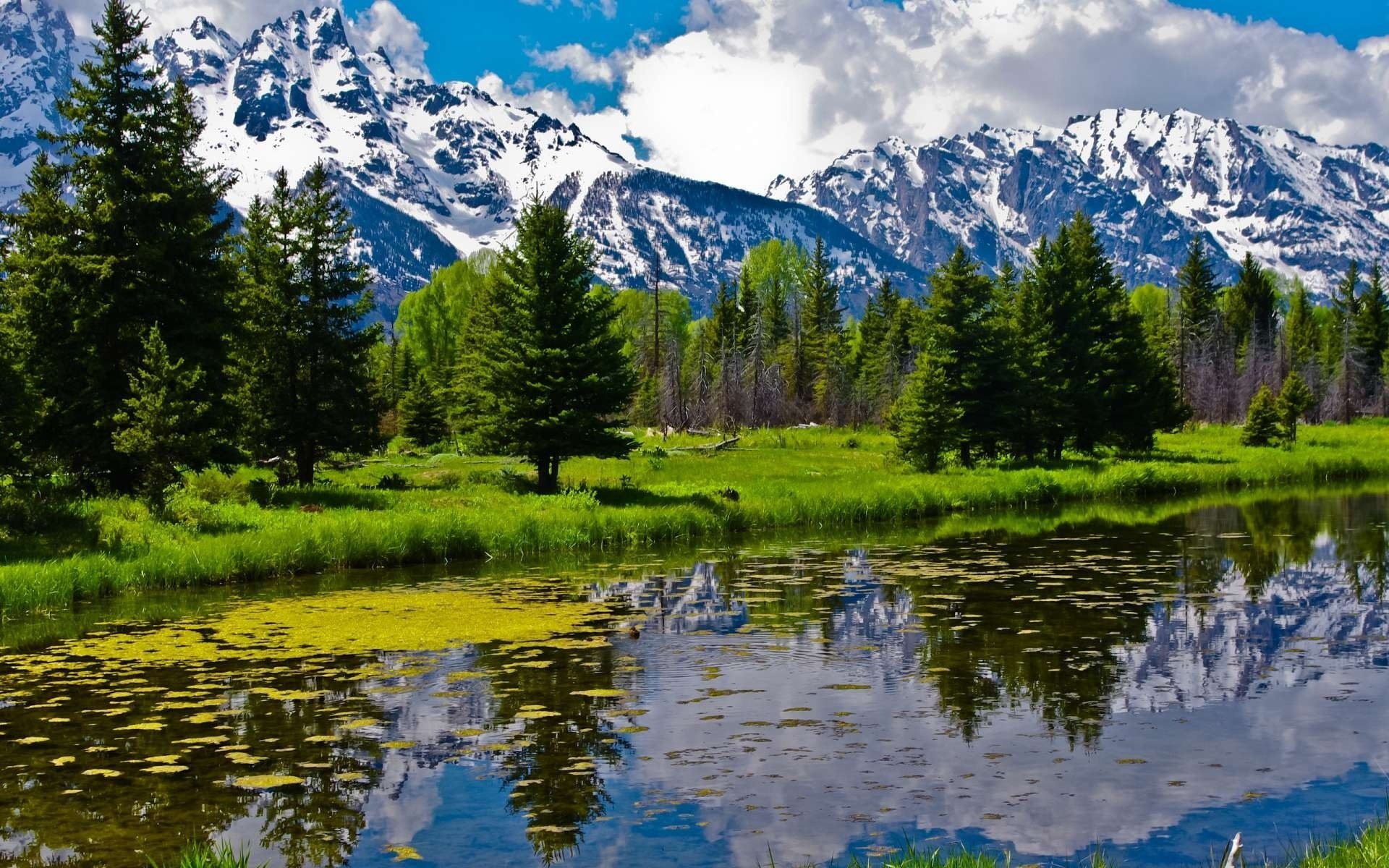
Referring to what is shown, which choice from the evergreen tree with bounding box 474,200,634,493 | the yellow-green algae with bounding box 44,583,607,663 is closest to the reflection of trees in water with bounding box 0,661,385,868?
the yellow-green algae with bounding box 44,583,607,663

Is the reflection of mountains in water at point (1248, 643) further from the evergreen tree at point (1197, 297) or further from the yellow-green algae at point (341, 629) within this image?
the evergreen tree at point (1197, 297)

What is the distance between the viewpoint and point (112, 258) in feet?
102

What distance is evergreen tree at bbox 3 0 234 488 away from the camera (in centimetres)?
3067

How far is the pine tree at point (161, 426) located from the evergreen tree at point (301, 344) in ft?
26.5

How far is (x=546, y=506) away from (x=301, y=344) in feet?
35.8

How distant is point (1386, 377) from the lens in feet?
352

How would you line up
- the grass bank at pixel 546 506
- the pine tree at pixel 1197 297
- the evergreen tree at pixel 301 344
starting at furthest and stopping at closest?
the pine tree at pixel 1197 297 < the evergreen tree at pixel 301 344 < the grass bank at pixel 546 506

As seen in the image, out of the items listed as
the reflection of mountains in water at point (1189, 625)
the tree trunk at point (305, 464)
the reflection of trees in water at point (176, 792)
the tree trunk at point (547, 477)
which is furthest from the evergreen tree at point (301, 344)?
the reflection of trees in water at point (176, 792)

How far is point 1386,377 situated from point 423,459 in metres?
95.2

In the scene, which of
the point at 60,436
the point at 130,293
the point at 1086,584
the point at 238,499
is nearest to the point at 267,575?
the point at 238,499

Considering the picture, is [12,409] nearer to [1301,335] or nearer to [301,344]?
[301,344]

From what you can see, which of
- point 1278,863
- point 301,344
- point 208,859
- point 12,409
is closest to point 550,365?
point 301,344

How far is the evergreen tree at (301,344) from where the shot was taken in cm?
3747

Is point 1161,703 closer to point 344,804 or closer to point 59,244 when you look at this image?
point 344,804
